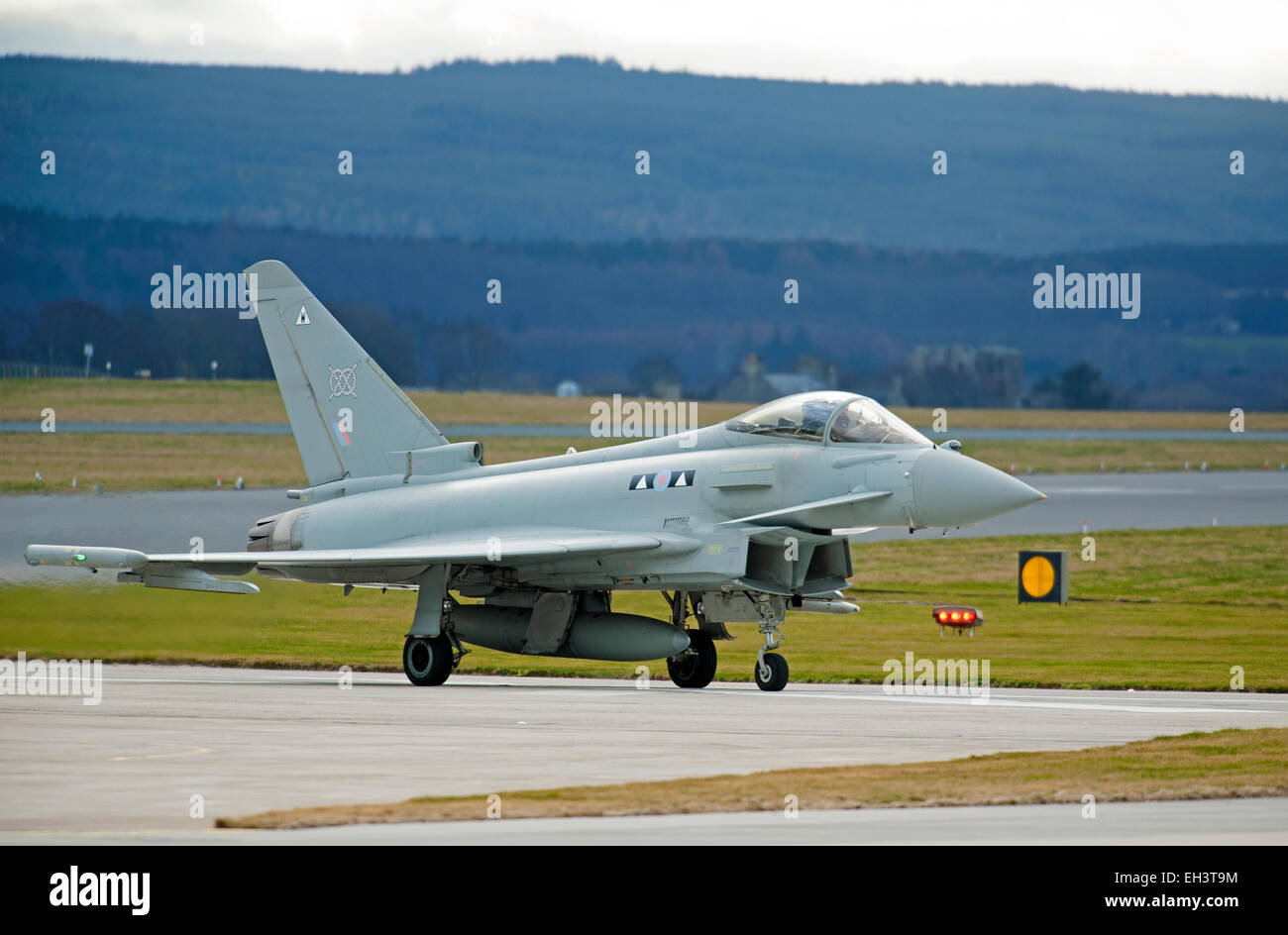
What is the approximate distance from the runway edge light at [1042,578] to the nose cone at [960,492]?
13243 millimetres

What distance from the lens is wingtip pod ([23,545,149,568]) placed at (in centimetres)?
2117

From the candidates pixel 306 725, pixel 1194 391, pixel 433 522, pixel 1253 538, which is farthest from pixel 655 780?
pixel 1194 391

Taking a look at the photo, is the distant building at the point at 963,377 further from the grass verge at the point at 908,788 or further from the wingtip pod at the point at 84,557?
the grass verge at the point at 908,788

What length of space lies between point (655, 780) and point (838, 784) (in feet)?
4.43

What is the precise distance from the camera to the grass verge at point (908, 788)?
10.7 meters

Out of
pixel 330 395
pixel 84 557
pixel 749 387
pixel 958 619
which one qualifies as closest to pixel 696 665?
pixel 958 619

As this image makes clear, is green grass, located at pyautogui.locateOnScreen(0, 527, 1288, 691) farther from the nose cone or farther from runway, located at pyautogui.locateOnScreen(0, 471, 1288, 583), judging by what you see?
the nose cone

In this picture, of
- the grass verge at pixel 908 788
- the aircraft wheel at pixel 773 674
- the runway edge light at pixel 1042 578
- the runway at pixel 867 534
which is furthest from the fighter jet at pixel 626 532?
the runway edge light at pixel 1042 578

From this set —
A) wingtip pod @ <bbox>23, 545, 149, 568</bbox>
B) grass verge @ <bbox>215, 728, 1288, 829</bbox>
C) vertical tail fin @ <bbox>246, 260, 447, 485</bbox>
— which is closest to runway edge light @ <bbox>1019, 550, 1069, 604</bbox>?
vertical tail fin @ <bbox>246, 260, 447, 485</bbox>

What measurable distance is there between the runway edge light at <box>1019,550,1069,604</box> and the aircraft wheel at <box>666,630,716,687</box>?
12.6m

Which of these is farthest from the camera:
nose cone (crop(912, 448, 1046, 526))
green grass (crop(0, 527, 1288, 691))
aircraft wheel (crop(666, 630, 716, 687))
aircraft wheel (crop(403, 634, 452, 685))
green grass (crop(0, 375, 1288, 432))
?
green grass (crop(0, 375, 1288, 432))

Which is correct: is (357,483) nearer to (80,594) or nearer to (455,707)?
(80,594)

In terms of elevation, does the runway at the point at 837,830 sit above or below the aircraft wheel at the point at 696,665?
below
